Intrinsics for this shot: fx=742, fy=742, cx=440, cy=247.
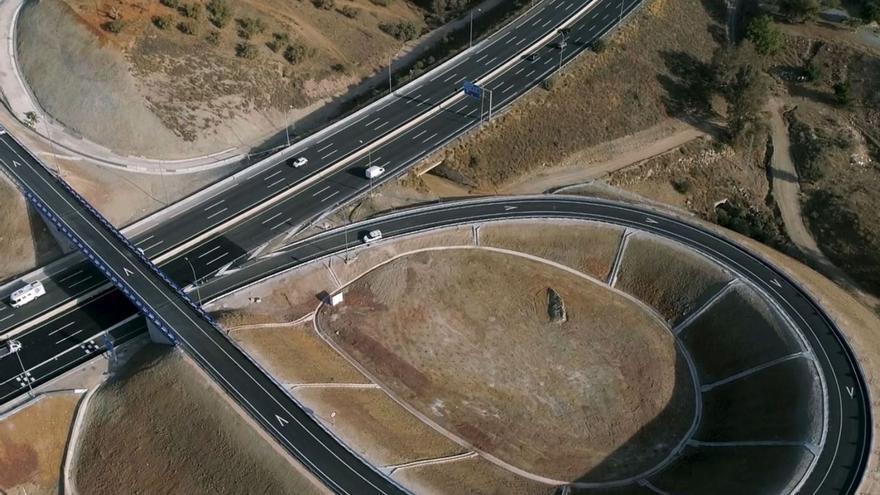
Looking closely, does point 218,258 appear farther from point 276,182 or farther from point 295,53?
point 295,53

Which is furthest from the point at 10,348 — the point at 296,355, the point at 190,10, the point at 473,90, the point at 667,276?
the point at 667,276

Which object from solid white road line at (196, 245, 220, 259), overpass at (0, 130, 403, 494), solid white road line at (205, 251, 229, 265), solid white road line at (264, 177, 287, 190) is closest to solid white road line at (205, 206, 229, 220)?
solid white road line at (196, 245, 220, 259)

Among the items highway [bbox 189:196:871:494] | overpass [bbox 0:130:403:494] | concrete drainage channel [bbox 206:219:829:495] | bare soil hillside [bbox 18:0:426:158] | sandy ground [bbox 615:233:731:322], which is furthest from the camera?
bare soil hillside [bbox 18:0:426:158]

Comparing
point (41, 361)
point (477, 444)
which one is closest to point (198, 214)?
point (41, 361)

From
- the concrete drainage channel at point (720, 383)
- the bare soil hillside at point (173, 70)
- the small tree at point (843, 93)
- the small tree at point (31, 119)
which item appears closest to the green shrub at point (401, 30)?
A: the bare soil hillside at point (173, 70)

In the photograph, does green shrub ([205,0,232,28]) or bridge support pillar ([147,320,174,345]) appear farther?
green shrub ([205,0,232,28])

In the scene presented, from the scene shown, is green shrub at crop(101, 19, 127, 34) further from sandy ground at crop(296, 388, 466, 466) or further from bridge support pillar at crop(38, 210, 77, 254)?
sandy ground at crop(296, 388, 466, 466)

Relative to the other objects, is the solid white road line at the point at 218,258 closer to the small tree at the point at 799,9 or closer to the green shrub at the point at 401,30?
the green shrub at the point at 401,30

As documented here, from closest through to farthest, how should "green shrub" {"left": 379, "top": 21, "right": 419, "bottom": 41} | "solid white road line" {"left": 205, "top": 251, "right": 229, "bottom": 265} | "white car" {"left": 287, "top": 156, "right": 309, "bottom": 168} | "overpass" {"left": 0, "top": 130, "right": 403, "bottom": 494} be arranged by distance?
"overpass" {"left": 0, "top": 130, "right": 403, "bottom": 494} → "solid white road line" {"left": 205, "top": 251, "right": 229, "bottom": 265} → "white car" {"left": 287, "top": 156, "right": 309, "bottom": 168} → "green shrub" {"left": 379, "top": 21, "right": 419, "bottom": 41}
